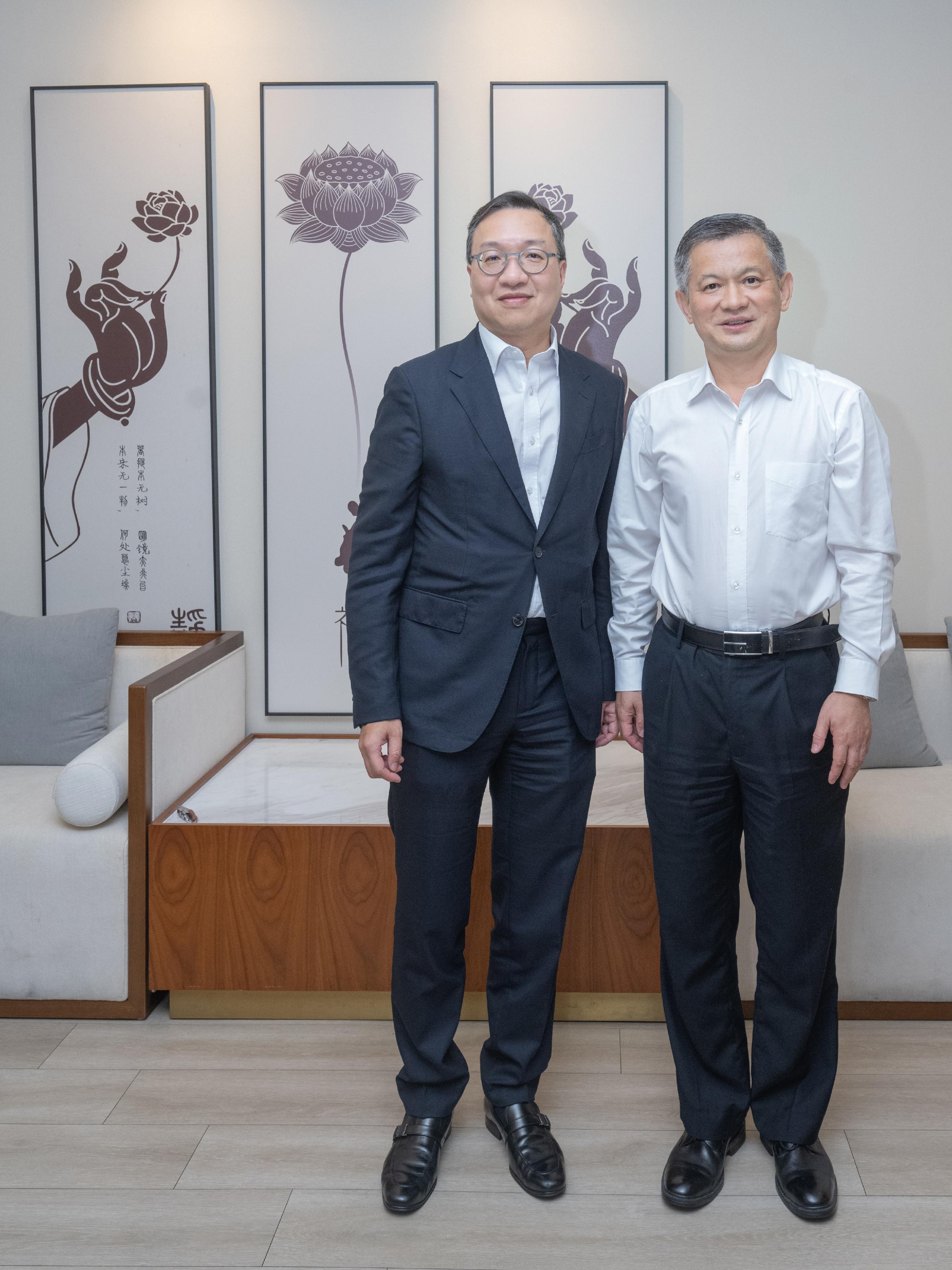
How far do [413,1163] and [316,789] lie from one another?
1.01 m

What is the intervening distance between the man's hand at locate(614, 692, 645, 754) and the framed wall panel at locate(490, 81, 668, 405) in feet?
4.26

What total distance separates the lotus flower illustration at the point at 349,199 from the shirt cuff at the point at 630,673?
5.15 feet

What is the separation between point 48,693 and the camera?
276 cm

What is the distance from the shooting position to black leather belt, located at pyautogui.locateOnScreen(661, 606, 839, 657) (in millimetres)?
1609

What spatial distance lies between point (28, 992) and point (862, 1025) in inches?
72.2

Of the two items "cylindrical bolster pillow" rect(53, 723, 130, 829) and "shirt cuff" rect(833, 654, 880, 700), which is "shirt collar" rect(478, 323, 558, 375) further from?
"cylindrical bolster pillow" rect(53, 723, 130, 829)

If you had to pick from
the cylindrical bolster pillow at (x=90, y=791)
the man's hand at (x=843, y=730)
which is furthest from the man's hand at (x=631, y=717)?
the cylindrical bolster pillow at (x=90, y=791)

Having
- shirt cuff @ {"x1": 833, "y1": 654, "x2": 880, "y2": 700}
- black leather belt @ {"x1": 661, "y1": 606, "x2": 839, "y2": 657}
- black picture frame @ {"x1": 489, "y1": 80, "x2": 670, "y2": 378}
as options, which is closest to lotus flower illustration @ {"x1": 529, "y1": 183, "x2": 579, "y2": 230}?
black picture frame @ {"x1": 489, "y1": 80, "x2": 670, "y2": 378}

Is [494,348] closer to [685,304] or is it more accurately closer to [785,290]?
[685,304]

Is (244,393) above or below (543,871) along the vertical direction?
above

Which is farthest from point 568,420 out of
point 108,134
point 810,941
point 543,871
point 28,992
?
point 108,134

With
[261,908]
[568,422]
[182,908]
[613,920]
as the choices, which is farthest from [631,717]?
[182,908]

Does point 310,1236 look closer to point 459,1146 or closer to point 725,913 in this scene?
point 459,1146

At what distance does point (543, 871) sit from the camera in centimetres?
177
